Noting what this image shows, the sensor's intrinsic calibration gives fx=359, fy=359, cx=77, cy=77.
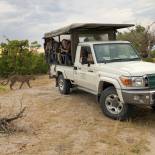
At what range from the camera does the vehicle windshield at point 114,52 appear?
9.58 metres

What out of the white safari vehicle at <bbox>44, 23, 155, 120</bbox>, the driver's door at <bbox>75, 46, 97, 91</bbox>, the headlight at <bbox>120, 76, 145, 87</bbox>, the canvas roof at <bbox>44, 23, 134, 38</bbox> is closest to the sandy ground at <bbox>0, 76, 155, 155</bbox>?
the white safari vehicle at <bbox>44, 23, 155, 120</bbox>

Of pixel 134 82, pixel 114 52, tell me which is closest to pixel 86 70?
pixel 114 52

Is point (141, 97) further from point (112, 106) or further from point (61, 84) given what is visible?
point (61, 84)

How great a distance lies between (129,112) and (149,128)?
624 millimetres

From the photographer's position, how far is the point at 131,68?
8.38 meters

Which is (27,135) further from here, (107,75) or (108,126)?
(107,75)

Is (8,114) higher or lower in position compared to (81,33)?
lower

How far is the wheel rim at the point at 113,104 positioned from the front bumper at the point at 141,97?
18.8 inches

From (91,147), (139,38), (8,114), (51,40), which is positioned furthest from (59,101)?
(139,38)

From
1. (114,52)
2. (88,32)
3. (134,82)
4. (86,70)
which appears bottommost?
(134,82)

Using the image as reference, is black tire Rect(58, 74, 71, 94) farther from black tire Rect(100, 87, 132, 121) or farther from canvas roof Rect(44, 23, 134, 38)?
black tire Rect(100, 87, 132, 121)

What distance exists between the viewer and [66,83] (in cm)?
1220

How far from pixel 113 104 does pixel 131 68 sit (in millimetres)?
971

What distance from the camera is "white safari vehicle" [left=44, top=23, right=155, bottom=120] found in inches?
312
